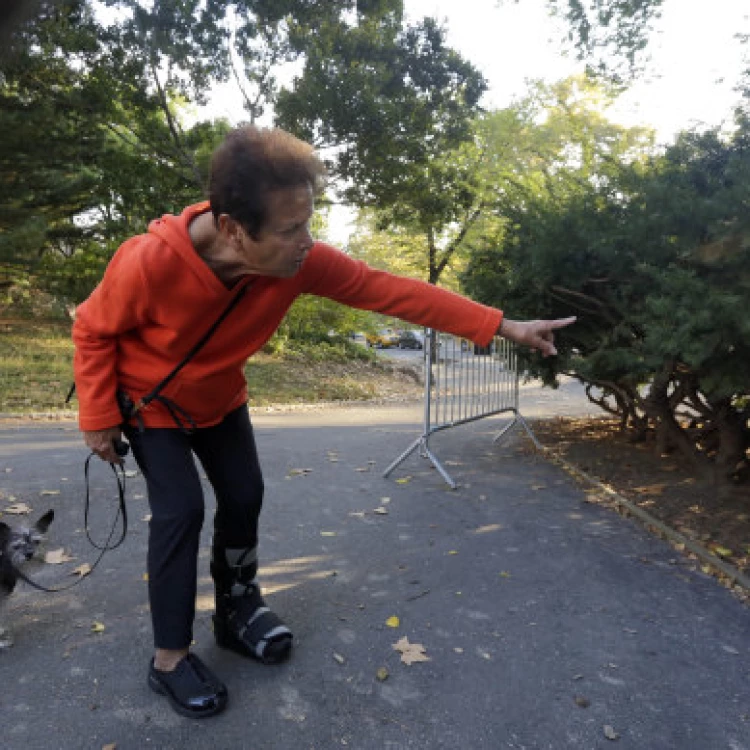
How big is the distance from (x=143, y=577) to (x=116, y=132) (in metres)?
13.6

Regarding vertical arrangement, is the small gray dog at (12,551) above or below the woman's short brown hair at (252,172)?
below

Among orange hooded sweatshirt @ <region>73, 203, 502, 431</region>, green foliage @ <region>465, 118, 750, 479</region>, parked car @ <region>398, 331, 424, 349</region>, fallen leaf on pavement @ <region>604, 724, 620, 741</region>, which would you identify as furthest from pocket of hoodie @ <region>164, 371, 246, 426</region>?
parked car @ <region>398, 331, 424, 349</region>

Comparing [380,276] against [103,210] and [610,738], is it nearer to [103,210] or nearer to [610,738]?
[610,738]

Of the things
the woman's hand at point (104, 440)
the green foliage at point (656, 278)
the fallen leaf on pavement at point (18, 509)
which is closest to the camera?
the woman's hand at point (104, 440)

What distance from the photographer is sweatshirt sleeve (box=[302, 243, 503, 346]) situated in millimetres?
2574

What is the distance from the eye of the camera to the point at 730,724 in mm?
2357

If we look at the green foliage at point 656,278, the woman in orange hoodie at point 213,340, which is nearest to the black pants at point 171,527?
the woman in orange hoodie at point 213,340

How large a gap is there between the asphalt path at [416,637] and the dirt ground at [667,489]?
377 millimetres

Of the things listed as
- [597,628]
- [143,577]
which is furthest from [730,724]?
[143,577]

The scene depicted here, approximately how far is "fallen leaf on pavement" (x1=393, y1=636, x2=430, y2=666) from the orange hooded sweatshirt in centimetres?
132

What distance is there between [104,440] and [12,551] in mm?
→ 1013

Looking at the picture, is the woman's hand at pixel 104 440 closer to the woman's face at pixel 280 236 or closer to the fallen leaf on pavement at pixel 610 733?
the woman's face at pixel 280 236

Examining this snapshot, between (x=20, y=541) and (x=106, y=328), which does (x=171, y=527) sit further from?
(x=20, y=541)

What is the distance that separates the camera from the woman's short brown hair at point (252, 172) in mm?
1935
